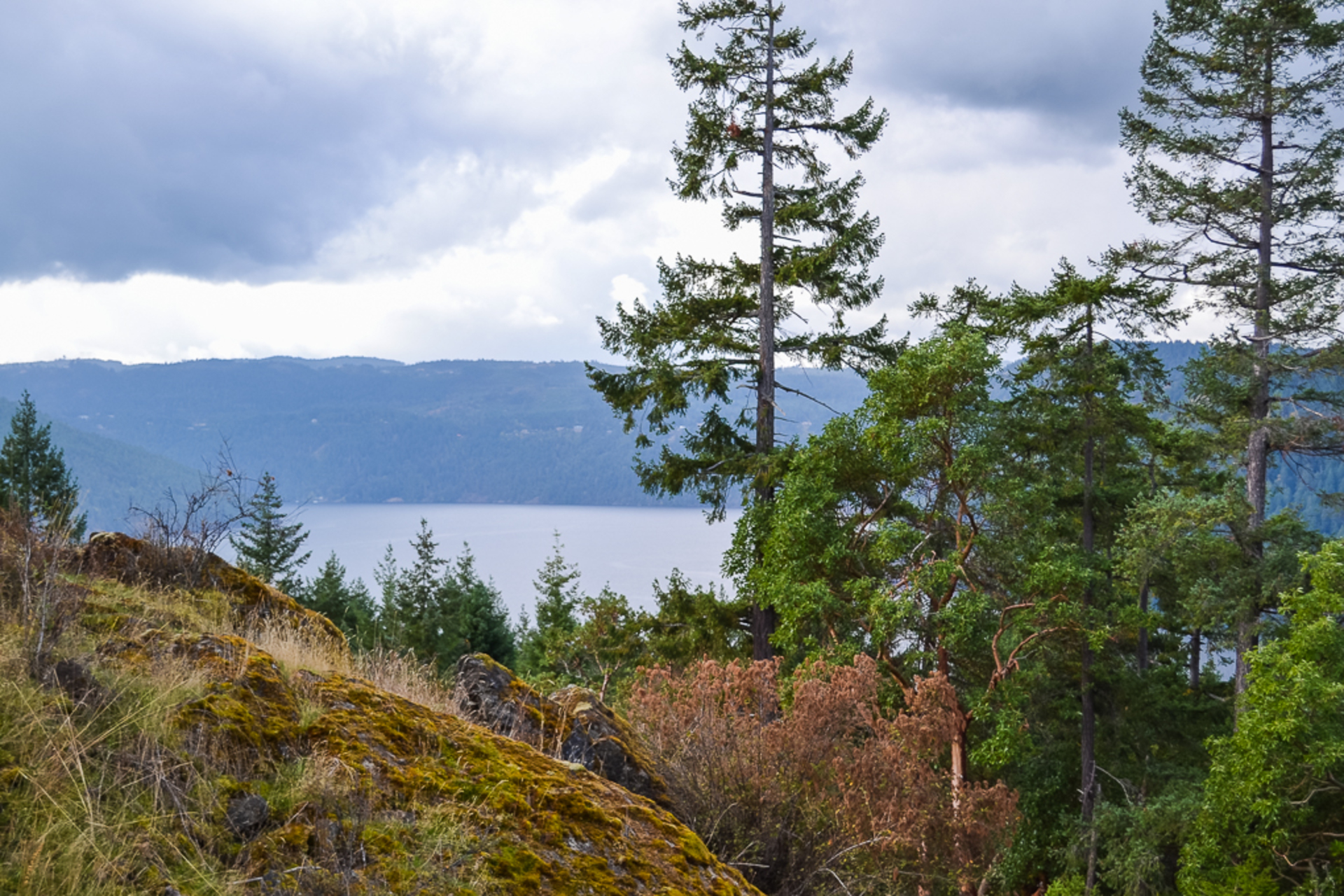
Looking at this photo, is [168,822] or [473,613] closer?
[168,822]

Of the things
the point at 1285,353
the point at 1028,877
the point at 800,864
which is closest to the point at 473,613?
the point at 1028,877

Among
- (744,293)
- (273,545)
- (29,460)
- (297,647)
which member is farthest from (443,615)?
(297,647)

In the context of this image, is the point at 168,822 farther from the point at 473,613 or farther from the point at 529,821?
the point at 473,613

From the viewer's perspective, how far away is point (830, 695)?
7.23 meters

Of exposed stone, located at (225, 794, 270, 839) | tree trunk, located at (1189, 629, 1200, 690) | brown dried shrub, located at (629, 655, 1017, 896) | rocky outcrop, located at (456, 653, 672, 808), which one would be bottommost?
tree trunk, located at (1189, 629, 1200, 690)

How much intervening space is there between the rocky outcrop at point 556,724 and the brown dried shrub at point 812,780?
0.70 ft

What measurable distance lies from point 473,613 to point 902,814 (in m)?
31.5

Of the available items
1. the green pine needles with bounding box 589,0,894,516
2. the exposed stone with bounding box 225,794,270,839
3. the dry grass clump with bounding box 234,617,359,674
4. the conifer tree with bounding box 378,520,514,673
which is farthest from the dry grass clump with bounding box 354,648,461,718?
the conifer tree with bounding box 378,520,514,673

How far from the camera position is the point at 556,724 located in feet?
14.3

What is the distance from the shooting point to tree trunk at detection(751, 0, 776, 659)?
16281 mm

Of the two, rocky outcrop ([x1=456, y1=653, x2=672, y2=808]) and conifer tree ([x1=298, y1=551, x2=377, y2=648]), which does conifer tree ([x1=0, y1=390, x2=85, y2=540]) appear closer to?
conifer tree ([x1=298, y1=551, x2=377, y2=648])

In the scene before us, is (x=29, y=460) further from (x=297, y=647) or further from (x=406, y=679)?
(x=297, y=647)

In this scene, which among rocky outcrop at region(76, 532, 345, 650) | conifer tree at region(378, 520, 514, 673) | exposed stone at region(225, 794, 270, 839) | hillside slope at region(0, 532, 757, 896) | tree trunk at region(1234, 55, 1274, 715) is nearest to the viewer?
hillside slope at region(0, 532, 757, 896)

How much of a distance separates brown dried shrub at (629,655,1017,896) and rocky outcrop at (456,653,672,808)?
0.70 ft
